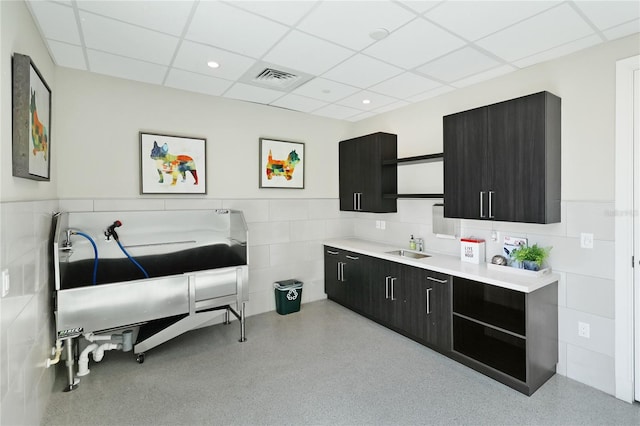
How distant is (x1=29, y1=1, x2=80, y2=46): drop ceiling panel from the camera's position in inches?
77.4

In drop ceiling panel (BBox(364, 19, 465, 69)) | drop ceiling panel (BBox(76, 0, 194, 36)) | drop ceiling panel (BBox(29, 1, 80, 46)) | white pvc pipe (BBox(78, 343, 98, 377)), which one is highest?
drop ceiling panel (BBox(29, 1, 80, 46))

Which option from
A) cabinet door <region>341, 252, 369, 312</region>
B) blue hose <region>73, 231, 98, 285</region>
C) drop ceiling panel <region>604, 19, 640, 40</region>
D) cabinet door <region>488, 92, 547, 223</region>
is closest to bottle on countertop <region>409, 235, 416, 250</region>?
cabinet door <region>341, 252, 369, 312</region>

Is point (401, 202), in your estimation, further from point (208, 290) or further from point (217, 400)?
point (217, 400)

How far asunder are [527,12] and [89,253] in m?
3.95

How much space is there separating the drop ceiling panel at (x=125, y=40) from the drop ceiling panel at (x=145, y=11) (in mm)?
82

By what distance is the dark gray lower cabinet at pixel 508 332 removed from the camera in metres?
2.42

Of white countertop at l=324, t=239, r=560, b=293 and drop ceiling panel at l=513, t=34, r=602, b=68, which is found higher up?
drop ceiling panel at l=513, t=34, r=602, b=68

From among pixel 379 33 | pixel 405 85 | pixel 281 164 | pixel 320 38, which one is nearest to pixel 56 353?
pixel 281 164

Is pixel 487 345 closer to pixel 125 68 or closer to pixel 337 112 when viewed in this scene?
pixel 337 112

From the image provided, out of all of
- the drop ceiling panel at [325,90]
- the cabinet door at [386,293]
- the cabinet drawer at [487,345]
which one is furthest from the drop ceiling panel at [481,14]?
the cabinet drawer at [487,345]

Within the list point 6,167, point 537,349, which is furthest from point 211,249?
point 537,349

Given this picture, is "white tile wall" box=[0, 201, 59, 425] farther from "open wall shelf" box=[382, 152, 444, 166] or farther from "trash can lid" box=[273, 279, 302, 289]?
"open wall shelf" box=[382, 152, 444, 166]

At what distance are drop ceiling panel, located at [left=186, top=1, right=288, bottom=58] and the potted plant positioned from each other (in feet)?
8.45

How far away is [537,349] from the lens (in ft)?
8.05
